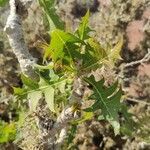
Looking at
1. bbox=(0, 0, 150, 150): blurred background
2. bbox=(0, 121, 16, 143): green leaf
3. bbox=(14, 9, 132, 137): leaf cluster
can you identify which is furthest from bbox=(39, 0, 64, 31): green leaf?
bbox=(0, 0, 150, 150): blurred background

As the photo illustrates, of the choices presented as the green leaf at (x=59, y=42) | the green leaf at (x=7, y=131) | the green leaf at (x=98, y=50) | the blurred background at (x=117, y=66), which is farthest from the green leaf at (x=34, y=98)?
the blurred background at (x=117, y=66)

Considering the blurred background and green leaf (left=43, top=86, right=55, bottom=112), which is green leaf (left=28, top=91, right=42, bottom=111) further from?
the blurred background

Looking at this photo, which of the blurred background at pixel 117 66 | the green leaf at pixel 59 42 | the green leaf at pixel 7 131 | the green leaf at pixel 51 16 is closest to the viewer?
the green leaf at pixel 59 42

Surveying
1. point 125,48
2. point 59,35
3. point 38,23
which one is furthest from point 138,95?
point 59,35

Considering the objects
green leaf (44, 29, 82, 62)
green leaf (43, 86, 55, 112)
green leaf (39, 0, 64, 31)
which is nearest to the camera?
green leaf (44, 29, 82, 62)

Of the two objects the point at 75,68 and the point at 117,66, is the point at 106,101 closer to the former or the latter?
the point at 75,68

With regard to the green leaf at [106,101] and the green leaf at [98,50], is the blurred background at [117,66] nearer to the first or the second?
the green leaf at [106,101]
